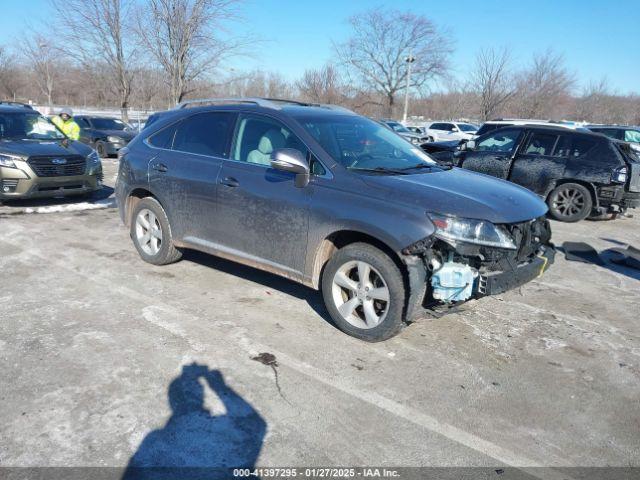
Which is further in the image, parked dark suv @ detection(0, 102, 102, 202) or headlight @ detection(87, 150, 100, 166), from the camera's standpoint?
headlight @ detection(87, 150, 100, 166)

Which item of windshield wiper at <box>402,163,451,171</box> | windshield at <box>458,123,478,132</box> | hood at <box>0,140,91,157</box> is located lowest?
hood at <box>0,140,91,157</box>

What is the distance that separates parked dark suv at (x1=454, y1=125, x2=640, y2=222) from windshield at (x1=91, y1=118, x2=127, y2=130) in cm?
1345

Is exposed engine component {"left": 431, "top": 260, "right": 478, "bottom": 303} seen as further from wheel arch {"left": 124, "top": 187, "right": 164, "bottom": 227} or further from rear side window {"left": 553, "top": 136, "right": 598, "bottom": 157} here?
rear side window {"left": 553, "top": 136, "right": 598, "bottom": 157}

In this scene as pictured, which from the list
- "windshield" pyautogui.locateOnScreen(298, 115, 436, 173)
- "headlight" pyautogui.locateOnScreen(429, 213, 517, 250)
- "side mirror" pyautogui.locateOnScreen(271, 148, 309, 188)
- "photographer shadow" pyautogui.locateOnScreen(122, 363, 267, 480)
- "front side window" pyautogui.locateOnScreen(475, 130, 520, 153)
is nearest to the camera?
"photographer shadow" pyautogui.locateOnScreen(122, 363, 267, 480)

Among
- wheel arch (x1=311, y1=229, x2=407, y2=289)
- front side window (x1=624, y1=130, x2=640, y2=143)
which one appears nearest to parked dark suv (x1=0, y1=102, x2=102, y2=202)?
wheel arch (x1=311, y1=229, x2=407, y2=289)

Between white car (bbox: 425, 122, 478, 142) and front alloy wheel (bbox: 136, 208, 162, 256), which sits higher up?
white car (bbox: 425, 122, 478, 142)

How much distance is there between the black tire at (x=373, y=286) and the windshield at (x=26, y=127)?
7420 mm

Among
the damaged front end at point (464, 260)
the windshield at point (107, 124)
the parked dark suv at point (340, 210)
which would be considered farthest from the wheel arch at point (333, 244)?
the windshield at point (107, 124)

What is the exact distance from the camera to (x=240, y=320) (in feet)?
14.3

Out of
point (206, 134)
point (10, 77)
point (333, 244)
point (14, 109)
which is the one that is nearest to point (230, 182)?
point (206, 134)

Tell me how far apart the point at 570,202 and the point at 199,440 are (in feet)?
29.0

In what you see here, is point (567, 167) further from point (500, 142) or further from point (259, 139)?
point (259, 139)

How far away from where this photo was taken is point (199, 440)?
2.79 meters

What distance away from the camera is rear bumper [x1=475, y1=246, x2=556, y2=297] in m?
3.70
